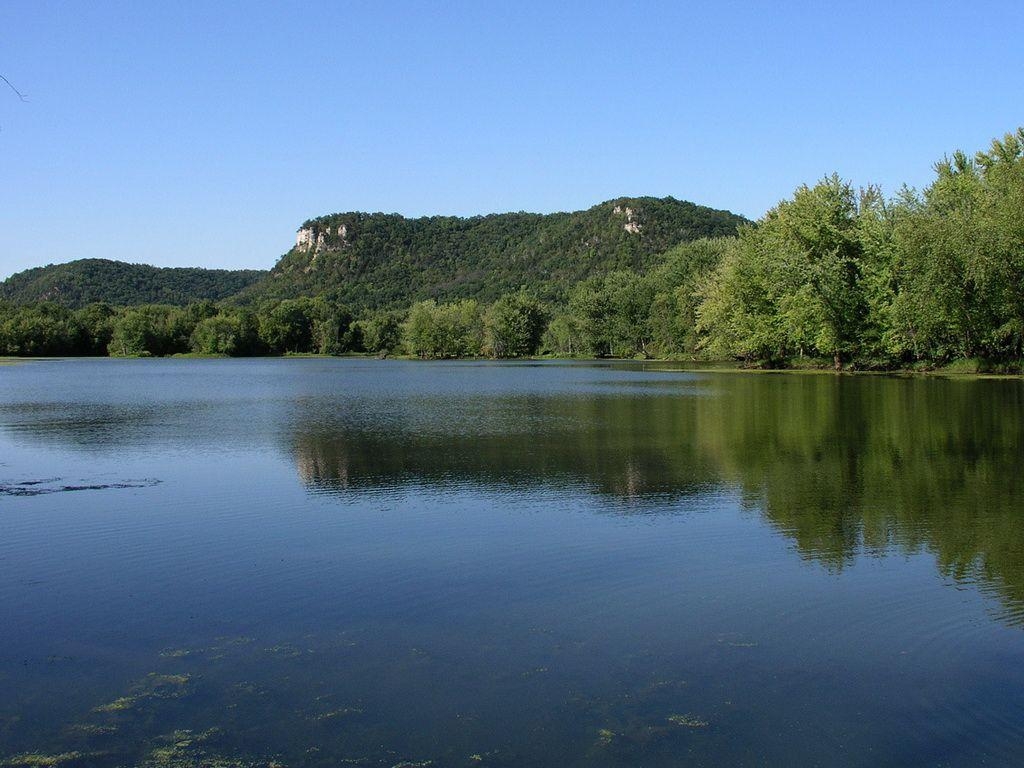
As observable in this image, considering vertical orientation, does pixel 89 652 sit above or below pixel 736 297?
below

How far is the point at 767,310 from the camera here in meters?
64.8

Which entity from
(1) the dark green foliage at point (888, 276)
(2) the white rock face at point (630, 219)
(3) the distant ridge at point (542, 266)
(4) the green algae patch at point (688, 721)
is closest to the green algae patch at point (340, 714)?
(4) the green algae patch at point (688, 721)

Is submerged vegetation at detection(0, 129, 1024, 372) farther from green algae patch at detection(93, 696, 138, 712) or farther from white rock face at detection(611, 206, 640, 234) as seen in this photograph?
green algae patch at detection(93, 696, 138, 712)

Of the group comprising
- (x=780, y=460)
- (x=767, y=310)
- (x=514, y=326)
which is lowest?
(x=780, y=460)

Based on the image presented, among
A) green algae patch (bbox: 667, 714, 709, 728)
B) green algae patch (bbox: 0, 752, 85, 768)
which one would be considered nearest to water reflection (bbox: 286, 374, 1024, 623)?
green algae patch (bbox: 667, 714, 709, 728)

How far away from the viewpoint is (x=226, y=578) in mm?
9734

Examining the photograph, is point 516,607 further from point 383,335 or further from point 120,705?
point 383,335

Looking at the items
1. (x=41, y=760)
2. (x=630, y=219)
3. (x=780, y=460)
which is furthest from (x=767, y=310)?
(x=630, y=219)

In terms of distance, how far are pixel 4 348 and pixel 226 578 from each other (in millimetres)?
132827

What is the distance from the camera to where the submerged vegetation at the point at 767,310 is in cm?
4828

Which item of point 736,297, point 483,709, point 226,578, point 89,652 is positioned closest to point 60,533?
point 226,578

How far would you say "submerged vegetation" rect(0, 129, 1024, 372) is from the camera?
48281 millimetres

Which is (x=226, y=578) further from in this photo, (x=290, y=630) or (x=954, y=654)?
(x=954, y=654)

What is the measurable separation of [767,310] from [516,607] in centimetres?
5957
